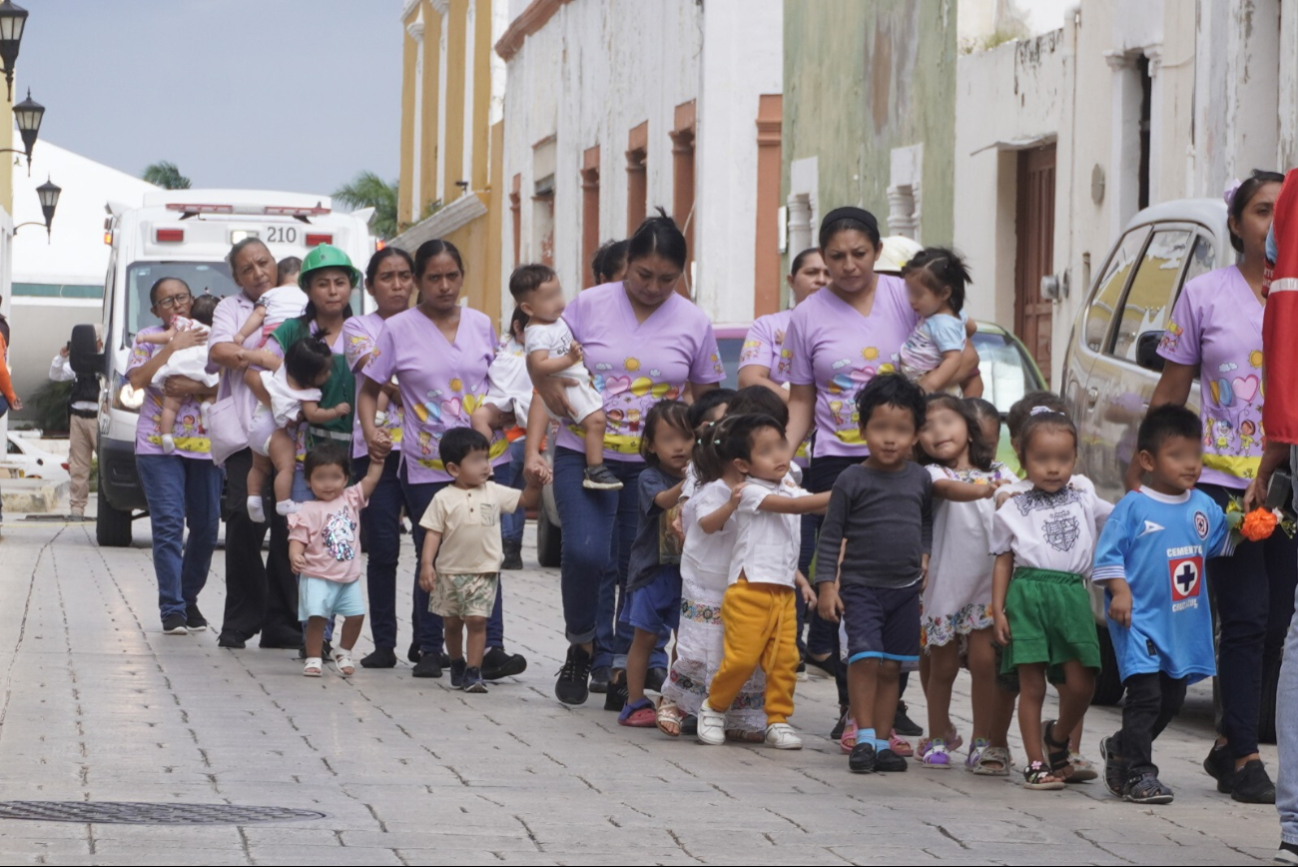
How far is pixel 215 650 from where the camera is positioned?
12.0 meters

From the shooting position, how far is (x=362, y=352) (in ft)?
36.1

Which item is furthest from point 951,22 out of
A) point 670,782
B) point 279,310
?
point 670,782

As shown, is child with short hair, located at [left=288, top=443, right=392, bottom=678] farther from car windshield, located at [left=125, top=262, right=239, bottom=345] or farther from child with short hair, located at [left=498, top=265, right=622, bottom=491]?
car windshield, located at [left=125, top=262, right=239, bottom=345]

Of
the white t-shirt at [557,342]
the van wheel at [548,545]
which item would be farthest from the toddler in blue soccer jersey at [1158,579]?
the van wheel at [548,545]

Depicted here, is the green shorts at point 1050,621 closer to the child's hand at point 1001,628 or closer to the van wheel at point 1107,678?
the child's hand at point 1001,628

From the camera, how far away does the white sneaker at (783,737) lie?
8703 mm

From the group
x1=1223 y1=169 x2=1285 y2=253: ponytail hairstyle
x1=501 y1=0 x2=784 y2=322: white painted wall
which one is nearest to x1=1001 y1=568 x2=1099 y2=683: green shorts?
x1=1223 y1=169 x2=1285 y2=253: ponytail hairstyle

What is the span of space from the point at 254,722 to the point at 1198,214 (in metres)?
4.19

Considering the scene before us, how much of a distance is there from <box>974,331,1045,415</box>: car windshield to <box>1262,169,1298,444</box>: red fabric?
302 inches

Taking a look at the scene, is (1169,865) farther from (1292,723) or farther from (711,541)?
(711,541)

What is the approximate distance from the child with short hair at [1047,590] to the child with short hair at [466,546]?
9.94ft

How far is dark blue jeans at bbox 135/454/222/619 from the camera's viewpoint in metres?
12.9

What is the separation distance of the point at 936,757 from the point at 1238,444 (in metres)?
1.45

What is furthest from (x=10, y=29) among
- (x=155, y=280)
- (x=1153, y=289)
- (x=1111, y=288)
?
(x=1153, y=289)
